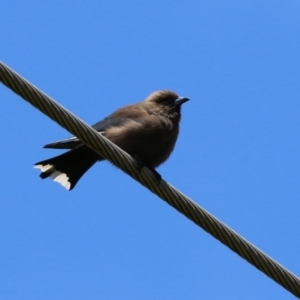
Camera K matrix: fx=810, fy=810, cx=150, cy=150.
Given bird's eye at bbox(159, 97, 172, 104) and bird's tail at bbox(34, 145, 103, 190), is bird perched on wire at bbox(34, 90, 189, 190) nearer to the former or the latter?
bird's tail at bbox(34, 145, 103, 190)

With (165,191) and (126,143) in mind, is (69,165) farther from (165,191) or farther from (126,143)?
(165,191)

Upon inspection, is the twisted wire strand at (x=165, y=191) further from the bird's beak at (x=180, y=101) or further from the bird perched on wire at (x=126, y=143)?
the bird's beak at (x=180, y=101)

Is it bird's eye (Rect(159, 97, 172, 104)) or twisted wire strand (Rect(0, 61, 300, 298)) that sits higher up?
bird's eye (Rect(159, 97, 172, 104))

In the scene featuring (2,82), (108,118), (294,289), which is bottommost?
(294,289)

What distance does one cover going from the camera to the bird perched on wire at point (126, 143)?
8.23 metres

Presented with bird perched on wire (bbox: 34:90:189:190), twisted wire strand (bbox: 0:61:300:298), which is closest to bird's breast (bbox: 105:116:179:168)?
bird perched on wire (bbox: 34:90:189:190)

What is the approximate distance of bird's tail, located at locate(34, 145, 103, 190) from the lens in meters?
8.16

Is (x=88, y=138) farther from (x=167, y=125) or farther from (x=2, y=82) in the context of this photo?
(x=167, y=125)

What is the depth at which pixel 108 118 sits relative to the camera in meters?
8.68

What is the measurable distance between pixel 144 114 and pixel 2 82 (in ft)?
→ 12.2

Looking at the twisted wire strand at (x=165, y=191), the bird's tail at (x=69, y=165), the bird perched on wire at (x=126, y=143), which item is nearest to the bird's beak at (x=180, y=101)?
the bird perched on wire at (x=126, y=143)

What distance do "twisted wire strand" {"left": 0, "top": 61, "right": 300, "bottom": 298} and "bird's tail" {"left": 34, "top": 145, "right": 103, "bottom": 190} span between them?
89.5 inches

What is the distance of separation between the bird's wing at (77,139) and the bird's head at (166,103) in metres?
0.60

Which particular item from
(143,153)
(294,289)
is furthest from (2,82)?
(143,153)
